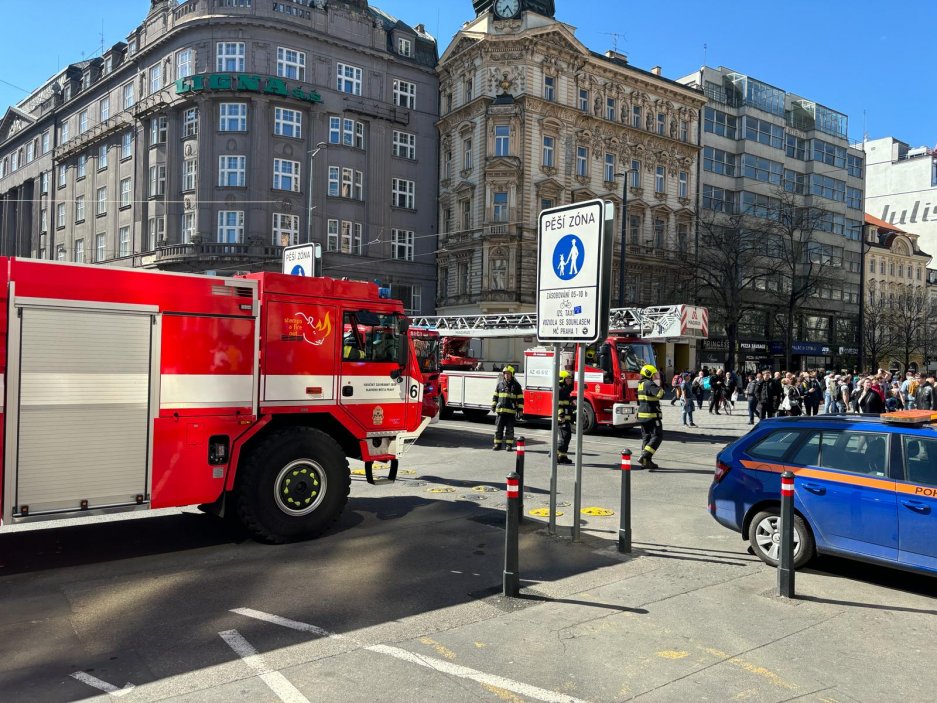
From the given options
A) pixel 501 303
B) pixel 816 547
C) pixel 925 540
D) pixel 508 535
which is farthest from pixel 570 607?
pixel 501 303

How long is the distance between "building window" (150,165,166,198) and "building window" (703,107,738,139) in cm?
3573

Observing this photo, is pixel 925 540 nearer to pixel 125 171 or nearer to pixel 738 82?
pixel 125 171

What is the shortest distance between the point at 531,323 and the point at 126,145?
33556mm

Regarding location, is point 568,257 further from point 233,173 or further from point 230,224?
point 233,173

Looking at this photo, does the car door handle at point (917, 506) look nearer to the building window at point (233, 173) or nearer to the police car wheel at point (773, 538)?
the police car wheel at point (773, 538)

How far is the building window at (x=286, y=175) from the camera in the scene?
3922cm

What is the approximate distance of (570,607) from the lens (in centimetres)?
562

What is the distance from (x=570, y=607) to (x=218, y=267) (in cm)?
3580

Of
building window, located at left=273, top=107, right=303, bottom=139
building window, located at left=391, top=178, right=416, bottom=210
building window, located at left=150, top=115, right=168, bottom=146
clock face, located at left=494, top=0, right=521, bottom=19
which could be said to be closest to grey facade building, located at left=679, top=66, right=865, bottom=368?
clock face, located at left=494, top=0, right=521, bottom=19

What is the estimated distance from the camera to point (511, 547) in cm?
581

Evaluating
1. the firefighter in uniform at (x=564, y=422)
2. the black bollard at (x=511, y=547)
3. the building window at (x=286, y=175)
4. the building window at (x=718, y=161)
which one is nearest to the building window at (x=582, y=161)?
the building window at (x=718, y=161)

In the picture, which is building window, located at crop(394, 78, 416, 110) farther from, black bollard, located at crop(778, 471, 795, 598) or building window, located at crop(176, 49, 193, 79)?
black bollard, located at crop(778, 471, 795, 598)

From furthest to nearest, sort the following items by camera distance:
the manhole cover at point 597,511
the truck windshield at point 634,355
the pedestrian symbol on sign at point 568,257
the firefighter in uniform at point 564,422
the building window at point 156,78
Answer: the building window at point 156,78
the truck windshield at point 634,355
the firefighter in uniform at point 564,422
the manhole cover at point 597,511
the pedestrian symbol on sign at point 568,257

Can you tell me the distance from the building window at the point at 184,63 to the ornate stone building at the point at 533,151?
14445 mm
